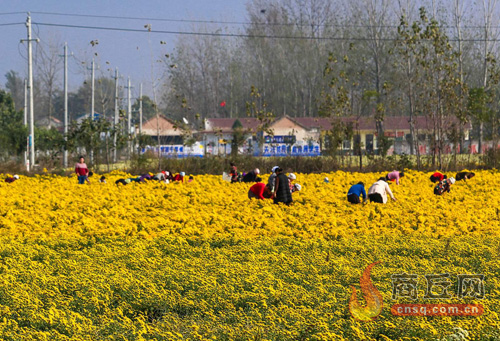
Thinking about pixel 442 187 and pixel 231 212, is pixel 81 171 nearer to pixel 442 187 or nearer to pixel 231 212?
pixel 231 212

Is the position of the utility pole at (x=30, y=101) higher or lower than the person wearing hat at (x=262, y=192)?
higher

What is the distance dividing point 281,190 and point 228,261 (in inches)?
263

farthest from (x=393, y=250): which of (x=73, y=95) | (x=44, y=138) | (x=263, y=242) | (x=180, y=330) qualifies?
(x=73, y=95)

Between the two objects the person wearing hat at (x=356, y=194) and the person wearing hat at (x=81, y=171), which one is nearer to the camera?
the person wearing hat at (x=356, y=194)

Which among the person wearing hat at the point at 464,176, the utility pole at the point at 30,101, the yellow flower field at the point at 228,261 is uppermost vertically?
the utility pole at the point at 30,101

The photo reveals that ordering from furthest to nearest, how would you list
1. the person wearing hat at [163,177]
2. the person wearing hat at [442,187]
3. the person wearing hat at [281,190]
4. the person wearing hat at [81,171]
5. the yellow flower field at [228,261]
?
1. the person wearing hat at [81,171]
2. the person wearing hat at [163,177]
3. the person wearing hat at [442,187]
4. the person wearing hat at [281,190]
5. the yellow flower field at [228,261]

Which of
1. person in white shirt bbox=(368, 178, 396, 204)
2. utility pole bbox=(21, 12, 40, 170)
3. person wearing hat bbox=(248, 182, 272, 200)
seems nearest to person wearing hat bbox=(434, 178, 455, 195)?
Answer: person in white shirt bbox=(368, 178, 396, 204)

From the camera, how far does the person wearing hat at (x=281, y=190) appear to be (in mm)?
16719

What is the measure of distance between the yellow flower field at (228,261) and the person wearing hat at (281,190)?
38 centimetres

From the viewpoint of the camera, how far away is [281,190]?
1678cm

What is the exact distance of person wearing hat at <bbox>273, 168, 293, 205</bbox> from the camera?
16.7 m

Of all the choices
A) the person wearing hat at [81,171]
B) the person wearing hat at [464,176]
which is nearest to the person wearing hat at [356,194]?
the person wearing hat at [464,176]

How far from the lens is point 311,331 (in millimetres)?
6820

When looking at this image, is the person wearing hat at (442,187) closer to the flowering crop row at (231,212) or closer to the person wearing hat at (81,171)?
the flowering crop row at (231,212)
